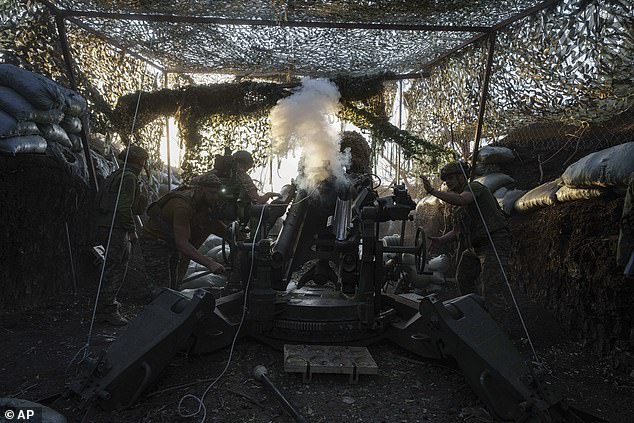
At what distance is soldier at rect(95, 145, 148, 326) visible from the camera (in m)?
4.91

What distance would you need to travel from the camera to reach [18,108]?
440 centimetres

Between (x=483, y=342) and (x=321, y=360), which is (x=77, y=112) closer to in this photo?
(x=321, y=360)

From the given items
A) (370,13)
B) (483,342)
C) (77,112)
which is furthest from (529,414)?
(77,112)

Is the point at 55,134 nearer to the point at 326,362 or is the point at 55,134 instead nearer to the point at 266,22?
the point at 266,22

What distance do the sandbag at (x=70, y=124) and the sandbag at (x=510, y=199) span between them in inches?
222

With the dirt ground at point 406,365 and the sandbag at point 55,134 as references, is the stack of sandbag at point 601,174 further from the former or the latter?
the sandbag at point 55,134

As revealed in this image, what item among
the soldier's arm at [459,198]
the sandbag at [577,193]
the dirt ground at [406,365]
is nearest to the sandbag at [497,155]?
the dirt ground at [406,365]

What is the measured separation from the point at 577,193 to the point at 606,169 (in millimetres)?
603

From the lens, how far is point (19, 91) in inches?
181

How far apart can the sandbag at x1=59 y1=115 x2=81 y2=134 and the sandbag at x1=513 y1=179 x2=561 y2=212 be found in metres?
5.59

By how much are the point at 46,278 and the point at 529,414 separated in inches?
202

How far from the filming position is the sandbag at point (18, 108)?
4.35 m

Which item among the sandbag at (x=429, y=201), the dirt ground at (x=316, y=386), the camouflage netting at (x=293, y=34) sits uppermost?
the camouflage netting at (x=293, y=34)

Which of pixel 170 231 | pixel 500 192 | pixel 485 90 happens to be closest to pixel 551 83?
pixel 485 90
